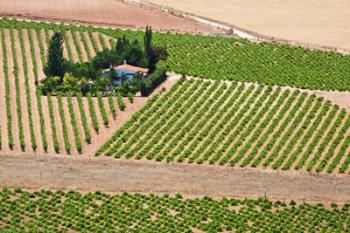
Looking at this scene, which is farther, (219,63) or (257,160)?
(219,63)

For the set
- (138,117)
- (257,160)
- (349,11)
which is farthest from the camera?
(349,11)

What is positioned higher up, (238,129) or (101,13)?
(101,13)

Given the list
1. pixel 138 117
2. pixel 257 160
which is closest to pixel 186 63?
pixel 138 117

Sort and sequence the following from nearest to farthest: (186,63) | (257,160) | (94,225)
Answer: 1. (94,225)
2. (257,160)
3. (186,63)

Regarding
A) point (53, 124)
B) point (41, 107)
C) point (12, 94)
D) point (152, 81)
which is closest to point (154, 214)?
point (53, 124)

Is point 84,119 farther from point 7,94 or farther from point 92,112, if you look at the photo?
point 7,94

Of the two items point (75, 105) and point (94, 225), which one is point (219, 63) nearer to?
point (75, 105)
